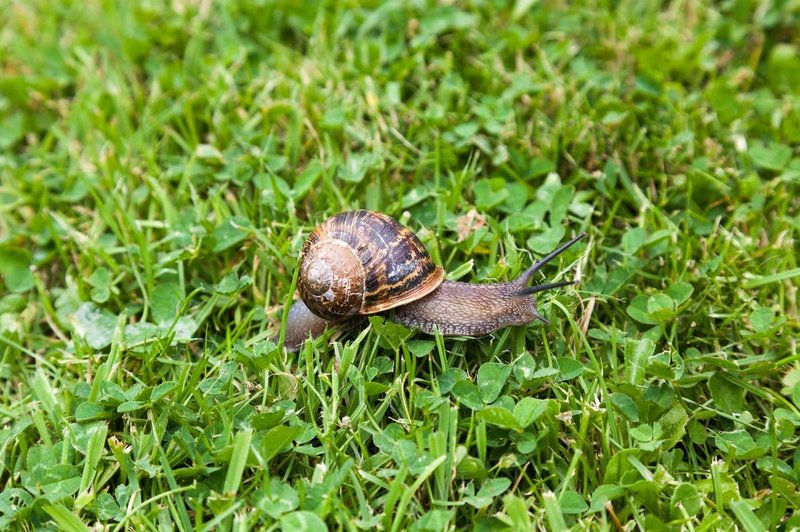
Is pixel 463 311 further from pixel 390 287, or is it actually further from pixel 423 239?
pixel 423 239

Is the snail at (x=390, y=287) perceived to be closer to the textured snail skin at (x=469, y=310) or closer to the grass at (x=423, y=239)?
the textured snail skin at (x=469, y=310)

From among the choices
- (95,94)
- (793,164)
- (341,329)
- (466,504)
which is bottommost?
(466,504)

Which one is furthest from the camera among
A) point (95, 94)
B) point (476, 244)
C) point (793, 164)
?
point (95, 94)

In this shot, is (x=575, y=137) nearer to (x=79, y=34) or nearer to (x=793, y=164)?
(x=793, y=164)

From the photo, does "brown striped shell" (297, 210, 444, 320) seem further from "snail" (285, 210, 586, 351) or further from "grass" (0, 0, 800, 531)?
"grass" (0, 0, 800, 531)

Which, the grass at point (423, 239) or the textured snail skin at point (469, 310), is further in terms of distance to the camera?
the textured snail skin at point (469, 310)

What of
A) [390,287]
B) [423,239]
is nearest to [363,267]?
[390,287]

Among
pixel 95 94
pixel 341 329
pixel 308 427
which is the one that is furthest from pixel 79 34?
pixel 308 427

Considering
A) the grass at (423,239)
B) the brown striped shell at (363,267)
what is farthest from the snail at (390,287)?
the grass at (423,239)
